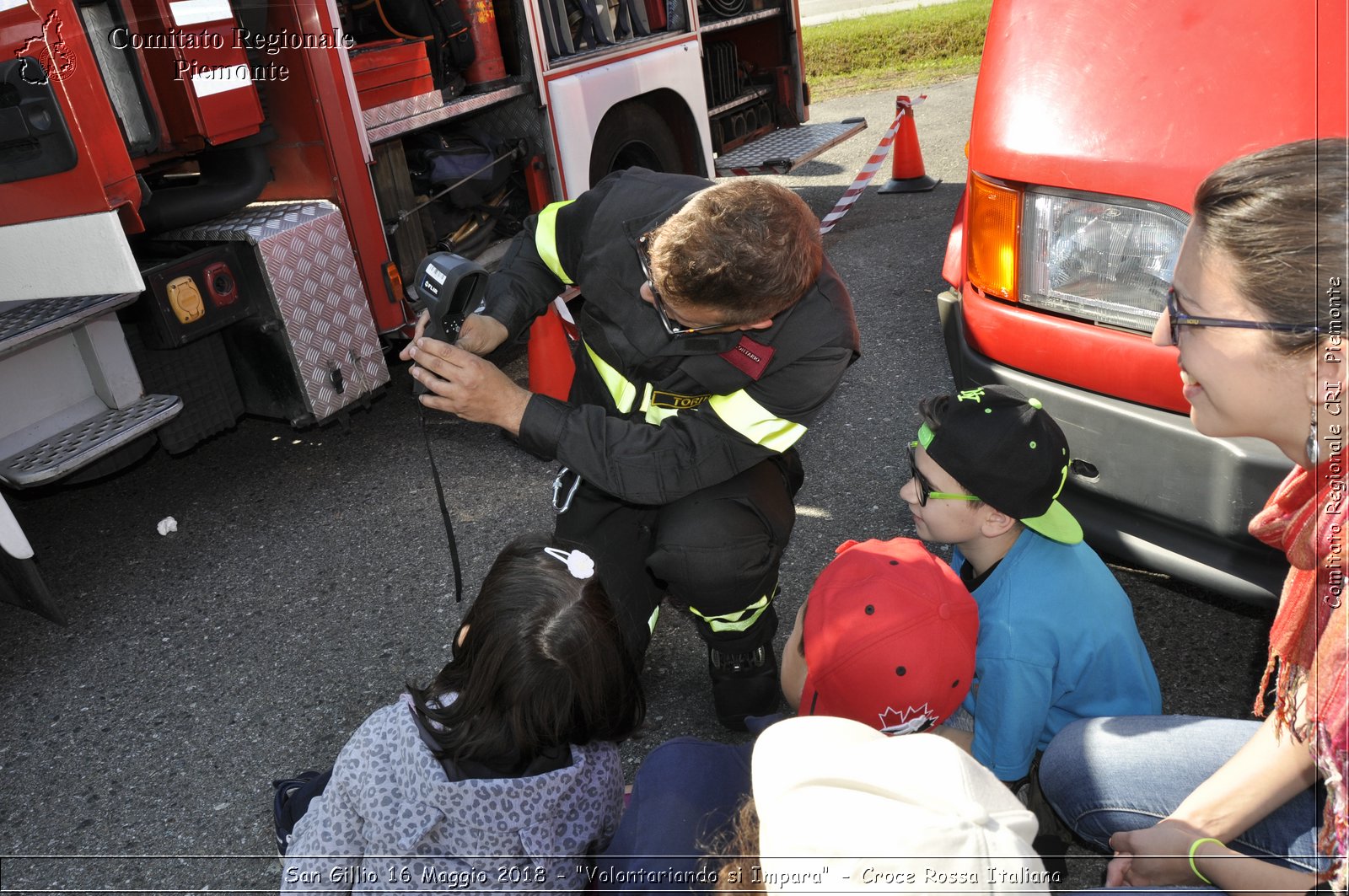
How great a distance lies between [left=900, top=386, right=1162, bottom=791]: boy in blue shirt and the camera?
1.93 meters

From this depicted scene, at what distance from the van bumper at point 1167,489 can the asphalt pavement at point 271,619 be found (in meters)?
0.48

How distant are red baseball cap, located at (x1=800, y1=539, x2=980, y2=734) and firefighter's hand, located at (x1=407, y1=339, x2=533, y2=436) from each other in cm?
84

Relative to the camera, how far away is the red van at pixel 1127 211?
1950 mm

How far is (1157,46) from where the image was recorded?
212 cm

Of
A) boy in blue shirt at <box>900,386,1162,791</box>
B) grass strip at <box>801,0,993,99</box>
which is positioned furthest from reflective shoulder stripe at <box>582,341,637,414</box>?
grass strip at <box>801,0,993,99</box>

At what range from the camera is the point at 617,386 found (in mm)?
2561

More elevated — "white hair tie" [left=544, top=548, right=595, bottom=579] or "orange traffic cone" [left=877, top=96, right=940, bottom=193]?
"white hair tie" [left=544, top=548, right=595, bottom=579]

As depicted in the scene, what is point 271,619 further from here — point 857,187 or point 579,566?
point 857,187

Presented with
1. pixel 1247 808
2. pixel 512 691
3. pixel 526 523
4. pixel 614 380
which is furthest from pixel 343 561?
pixel 1247 808

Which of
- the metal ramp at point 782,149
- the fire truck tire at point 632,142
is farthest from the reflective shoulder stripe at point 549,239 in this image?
the metal ramp at point 782,149

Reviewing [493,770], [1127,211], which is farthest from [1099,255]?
[493,770]

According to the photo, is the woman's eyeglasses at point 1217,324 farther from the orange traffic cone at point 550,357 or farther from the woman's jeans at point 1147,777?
the orange traffic cone at point 550,357

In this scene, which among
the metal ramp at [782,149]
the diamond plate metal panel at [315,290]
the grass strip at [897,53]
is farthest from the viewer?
the grass strip at [897,53]

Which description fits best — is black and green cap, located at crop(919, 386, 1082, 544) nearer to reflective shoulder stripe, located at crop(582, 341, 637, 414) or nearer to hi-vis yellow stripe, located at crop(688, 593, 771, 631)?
hi-vis yellow stripe, located at crop(688, 593, 771, 631)
